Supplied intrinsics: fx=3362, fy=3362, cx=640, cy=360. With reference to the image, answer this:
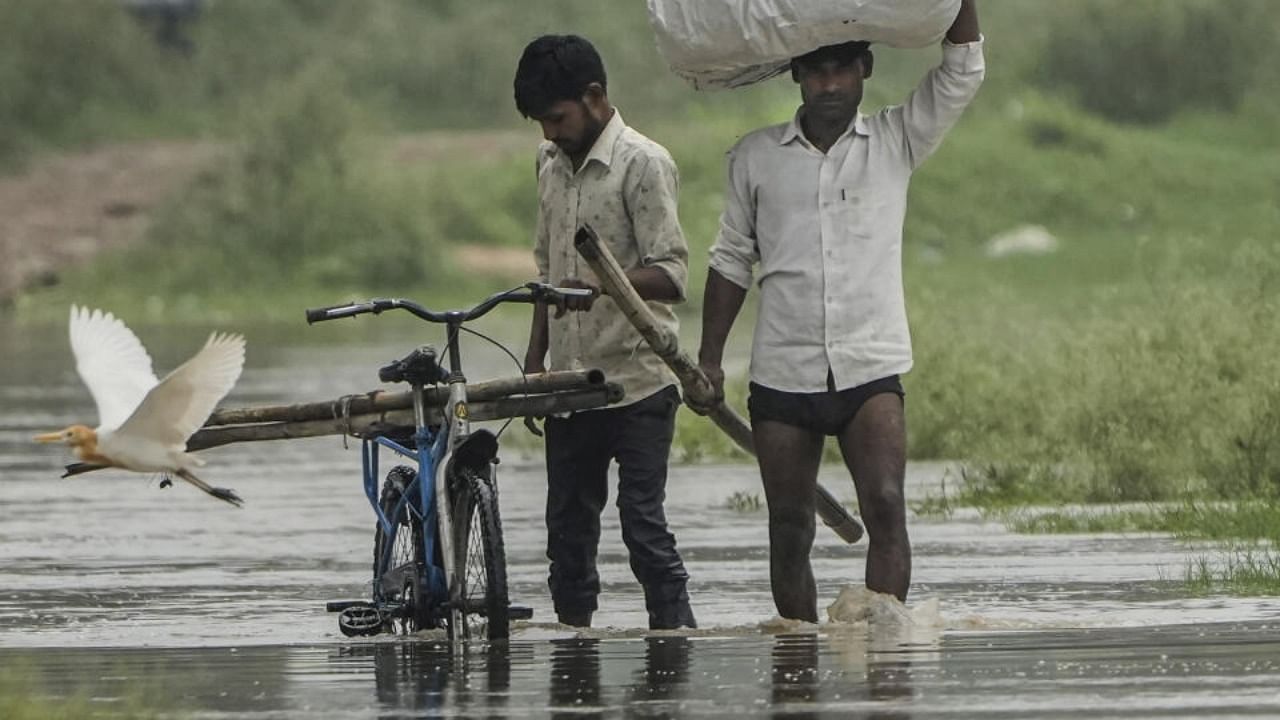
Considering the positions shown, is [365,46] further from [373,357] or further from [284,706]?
[284,706]

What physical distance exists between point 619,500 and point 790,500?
29.0 inches

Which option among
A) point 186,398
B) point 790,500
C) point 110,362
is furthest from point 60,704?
point 790,500

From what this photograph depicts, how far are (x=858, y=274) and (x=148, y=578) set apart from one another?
458cm

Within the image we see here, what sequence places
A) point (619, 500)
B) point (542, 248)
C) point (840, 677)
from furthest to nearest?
1. point (542, 248)
2. point (619, 500)
3. point (840, 677)

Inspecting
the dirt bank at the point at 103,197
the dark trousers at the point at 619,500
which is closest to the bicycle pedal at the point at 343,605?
the dark trousers at the point at 619,500

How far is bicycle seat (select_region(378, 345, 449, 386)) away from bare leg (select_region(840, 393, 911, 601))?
4.02 ft

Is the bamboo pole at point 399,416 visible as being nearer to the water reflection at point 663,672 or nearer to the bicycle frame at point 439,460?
the bicycle frame at point 439,460

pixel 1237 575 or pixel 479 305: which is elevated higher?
pixel 479 305

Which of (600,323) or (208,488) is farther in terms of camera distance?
(600,323)

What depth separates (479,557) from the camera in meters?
9.97

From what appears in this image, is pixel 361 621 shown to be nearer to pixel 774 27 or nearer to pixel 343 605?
pixel 343 605

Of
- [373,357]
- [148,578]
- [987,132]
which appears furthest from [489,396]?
[987,132]

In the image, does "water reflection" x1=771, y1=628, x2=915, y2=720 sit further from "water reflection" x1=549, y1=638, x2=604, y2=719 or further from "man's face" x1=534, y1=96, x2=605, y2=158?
"man's face" x1=534, y1=96, x2=605, y2=158

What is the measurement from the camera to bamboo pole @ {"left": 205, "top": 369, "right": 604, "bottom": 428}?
9.95m
